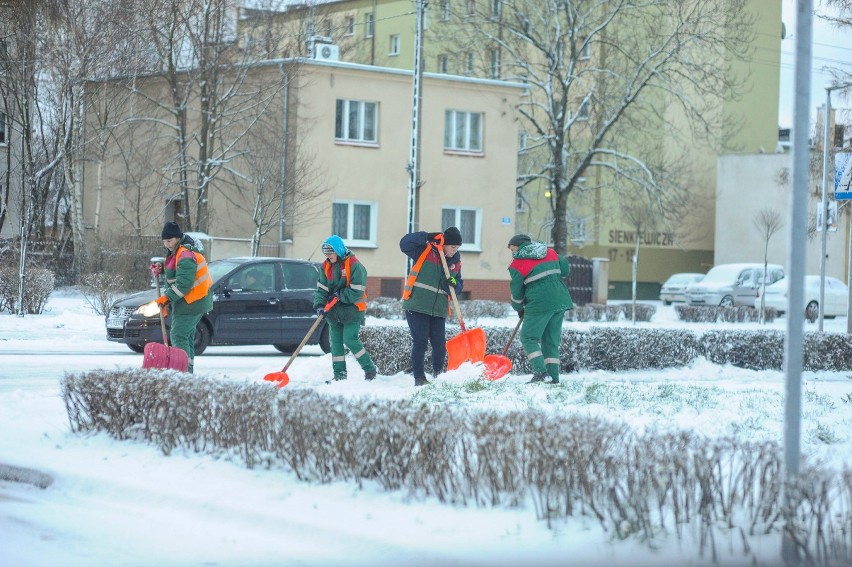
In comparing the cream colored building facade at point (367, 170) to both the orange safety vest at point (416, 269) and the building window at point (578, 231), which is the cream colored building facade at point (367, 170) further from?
the orange safety vest at point (416, 269)

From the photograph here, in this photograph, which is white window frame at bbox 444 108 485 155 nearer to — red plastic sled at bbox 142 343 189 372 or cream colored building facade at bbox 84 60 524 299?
cream colored building facade at bbox 84 60 524 299

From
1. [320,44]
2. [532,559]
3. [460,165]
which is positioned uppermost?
[320,44]

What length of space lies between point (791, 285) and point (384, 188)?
30.0 m

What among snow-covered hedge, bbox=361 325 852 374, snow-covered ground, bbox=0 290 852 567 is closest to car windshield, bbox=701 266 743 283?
snow-covered hedge, bbox=361 325 852 374

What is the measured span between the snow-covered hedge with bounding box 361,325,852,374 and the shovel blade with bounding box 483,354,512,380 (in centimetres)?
131

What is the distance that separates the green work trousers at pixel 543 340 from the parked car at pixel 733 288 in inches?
1150

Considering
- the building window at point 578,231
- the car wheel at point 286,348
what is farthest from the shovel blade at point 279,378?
the building window at point 578,231

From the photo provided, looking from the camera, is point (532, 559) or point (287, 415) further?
point (287, 415)

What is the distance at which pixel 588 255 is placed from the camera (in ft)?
165

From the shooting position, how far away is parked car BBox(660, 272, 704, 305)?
151 feet

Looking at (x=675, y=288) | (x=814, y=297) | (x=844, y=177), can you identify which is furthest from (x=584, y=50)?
(x=844, y=177)

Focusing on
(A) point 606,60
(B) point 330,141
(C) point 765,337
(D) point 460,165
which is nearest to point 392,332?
(C) point 765,337

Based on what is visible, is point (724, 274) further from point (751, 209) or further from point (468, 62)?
point (468, 62)

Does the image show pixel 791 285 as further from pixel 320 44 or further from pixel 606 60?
pixel 606 60
